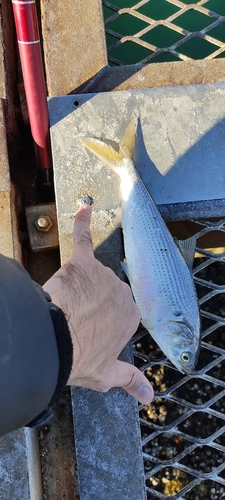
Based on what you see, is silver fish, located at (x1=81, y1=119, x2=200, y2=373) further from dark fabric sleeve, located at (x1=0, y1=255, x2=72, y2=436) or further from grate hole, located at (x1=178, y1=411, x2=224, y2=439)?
grate hole, located at (x1=178, y1=411, x2=224, y2=439)

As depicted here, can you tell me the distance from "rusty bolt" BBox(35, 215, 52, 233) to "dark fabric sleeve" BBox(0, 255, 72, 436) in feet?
3.62

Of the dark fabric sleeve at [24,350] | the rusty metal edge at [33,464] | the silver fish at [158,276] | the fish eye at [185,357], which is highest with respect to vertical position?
the dark fabric sleeve at [24,350]

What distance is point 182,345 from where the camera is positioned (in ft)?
7.24

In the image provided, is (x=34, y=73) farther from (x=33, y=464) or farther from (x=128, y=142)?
(x=33, y=464)

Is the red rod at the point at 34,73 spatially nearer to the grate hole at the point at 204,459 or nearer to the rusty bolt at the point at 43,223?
the rusty bolt at the point at 43,223

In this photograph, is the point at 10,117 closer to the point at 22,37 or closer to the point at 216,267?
the point at 22,37

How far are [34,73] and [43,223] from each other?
84 centimetres

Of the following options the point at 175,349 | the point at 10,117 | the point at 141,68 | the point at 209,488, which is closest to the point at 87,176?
the point at 10,117

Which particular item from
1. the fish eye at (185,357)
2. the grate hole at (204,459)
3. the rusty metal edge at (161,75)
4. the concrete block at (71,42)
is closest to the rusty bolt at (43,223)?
the concrete block at (71,42)

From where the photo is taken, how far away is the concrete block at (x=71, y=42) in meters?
2.65

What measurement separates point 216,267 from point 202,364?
2.59 feet

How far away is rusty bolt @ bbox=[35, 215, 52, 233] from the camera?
2531 millimetres

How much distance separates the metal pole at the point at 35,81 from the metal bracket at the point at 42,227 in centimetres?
22

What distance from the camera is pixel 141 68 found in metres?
2.74
